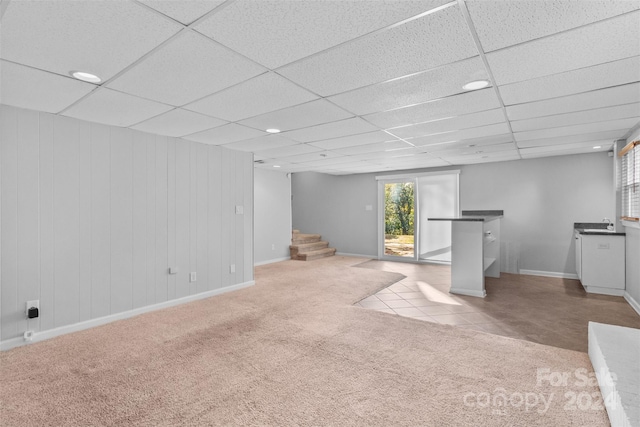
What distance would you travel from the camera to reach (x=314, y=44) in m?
1.83

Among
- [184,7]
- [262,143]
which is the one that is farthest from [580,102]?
[262,143]

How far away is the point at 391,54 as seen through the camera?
1.96 metres

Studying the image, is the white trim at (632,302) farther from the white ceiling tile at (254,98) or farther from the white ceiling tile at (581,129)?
the white ceiling tile at (254,98)

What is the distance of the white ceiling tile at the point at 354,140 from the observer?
408 centimetres

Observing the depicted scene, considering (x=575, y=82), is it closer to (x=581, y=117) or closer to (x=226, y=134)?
(x=581, y=117)

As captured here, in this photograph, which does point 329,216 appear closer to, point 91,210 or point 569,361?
point 91,210

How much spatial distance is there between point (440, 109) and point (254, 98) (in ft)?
5.89

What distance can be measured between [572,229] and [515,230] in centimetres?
89

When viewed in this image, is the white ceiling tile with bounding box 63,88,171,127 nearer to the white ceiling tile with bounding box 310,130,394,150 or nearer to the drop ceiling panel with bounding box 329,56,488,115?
the drop ceiling panel with bounding box 329,56,488,115

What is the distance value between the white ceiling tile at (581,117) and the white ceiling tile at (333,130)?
5.62 ft

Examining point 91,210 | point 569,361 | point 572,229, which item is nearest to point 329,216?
point 572,229

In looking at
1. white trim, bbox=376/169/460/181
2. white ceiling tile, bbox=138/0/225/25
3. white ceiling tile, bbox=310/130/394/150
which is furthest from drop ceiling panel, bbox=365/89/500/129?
white trim, bbox=376/169/460/181

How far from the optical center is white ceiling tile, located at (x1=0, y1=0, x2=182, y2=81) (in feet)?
4.91

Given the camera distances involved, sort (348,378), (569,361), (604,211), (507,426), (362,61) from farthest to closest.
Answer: (604,211), (569,361), (348,378), (362,61), (507,426)
